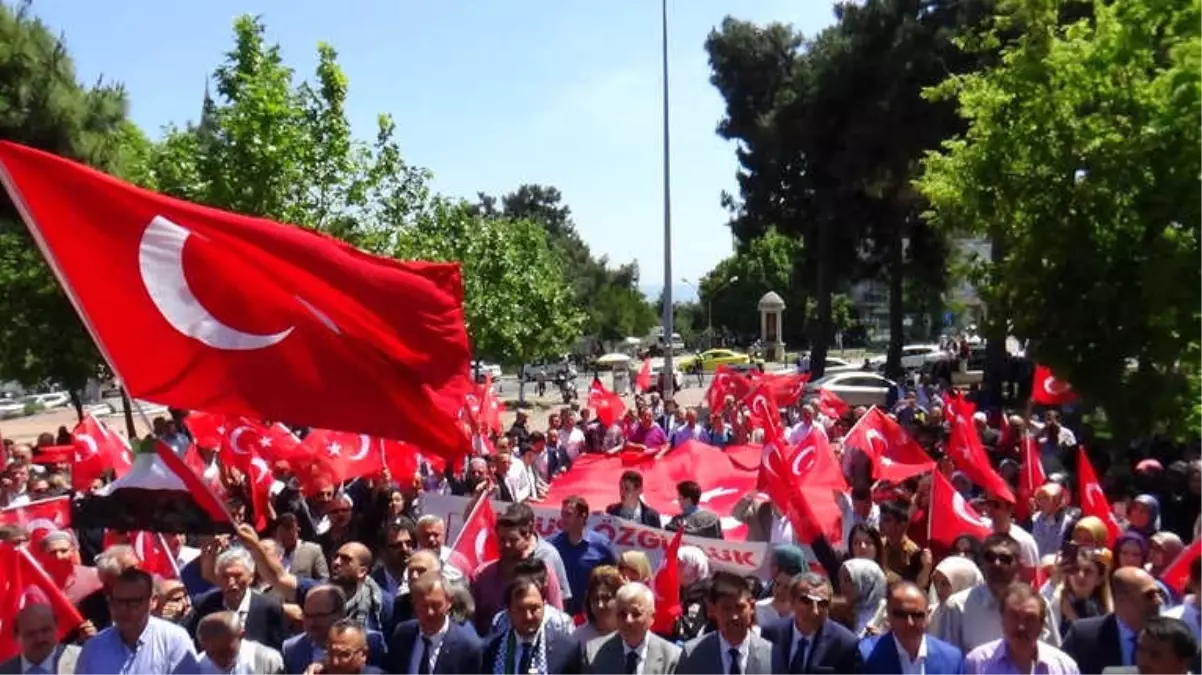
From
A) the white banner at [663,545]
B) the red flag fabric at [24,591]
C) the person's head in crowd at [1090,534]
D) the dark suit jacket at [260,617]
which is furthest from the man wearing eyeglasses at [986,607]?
the red flag fabric at [24,591]

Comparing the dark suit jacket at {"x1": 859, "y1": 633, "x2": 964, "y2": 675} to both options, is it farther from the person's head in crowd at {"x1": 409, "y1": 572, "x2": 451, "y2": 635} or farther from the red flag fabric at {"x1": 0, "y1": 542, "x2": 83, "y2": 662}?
the red flag fabric at {"x1": 0, "y1": 542, "x2": 83, "y2": 662}

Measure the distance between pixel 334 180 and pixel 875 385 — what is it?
673 inches

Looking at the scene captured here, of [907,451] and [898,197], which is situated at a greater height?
[898,197]

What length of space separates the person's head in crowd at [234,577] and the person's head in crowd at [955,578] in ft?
11.5

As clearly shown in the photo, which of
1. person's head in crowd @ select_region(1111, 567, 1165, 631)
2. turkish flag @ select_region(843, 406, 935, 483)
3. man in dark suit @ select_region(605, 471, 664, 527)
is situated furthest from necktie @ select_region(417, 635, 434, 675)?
turkish flag @ select_region(843, 406, 935, 483)

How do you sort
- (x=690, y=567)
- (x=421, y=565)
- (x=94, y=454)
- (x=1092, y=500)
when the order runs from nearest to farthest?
1. (x=421, y=565)
2. (x=690, y=567)
3. (x=1092, y=500)
4. (x=94, y=454)

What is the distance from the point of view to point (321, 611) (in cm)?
619

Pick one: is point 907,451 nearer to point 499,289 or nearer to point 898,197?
point 898,197

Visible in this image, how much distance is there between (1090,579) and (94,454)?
9.08 meters

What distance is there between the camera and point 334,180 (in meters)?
26.6

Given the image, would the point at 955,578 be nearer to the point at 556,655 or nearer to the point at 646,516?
the point at 556,655

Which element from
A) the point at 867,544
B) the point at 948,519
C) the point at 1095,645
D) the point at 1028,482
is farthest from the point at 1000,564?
the point at 1028,482

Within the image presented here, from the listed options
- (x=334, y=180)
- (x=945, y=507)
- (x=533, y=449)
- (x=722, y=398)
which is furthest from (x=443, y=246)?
(x=945, y=507)

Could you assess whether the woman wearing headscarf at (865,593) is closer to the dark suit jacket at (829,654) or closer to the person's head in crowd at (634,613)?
the dark suit jacket at (829,654)
